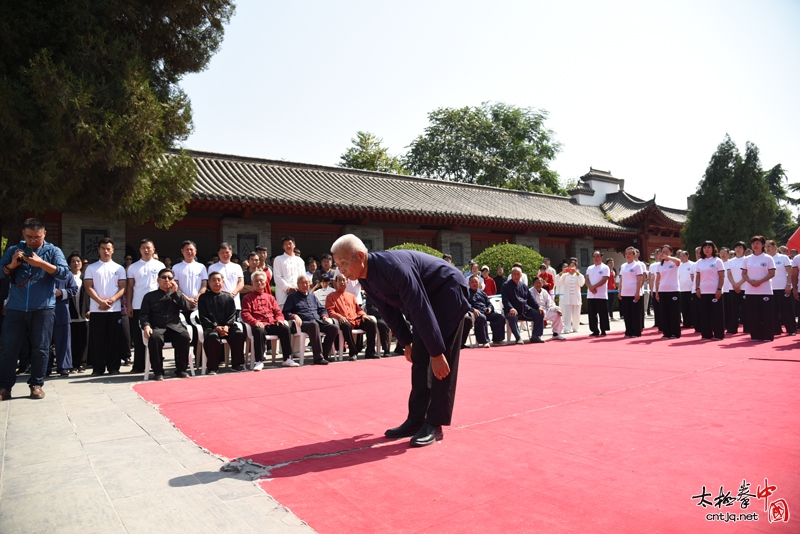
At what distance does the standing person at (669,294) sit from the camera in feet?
38.4

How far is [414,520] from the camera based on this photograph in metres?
2.82

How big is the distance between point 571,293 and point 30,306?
11.6 meters

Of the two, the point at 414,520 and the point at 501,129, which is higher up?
the point at 501,129

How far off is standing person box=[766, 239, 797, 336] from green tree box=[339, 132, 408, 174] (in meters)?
29.6

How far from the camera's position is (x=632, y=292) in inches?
477

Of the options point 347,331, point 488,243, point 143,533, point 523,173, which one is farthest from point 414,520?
point 523,173

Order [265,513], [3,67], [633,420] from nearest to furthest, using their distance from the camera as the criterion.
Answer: [265,513] < [633,420] < [3,67]

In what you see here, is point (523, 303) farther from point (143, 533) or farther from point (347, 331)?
point (143, 533)

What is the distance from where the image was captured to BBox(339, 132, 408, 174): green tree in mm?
39438

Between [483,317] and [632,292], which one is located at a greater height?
[632,292]

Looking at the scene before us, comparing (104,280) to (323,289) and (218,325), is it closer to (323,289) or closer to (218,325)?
(218,325)

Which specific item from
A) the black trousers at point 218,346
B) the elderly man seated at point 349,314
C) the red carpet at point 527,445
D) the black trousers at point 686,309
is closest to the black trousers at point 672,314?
the black trousers at point 686,309

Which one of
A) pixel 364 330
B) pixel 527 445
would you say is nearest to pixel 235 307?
pixel 364 330

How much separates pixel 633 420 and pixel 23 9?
34.9 ft
